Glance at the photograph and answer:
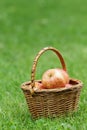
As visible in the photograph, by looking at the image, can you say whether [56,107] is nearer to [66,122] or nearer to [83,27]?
[66,122]

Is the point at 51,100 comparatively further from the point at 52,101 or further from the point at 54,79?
the point at 54,79

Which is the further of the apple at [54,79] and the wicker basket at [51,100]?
the apple at [54,79]

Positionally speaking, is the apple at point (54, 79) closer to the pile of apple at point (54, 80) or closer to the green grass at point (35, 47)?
the pile of apple at point (54, 80)

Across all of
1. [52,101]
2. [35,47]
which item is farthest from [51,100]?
[35,47]

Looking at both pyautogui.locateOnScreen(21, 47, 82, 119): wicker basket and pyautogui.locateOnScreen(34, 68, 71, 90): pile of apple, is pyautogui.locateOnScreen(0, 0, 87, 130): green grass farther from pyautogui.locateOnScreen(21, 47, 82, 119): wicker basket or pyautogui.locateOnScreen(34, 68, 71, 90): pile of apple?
pyautogui.locateOnScreen(34, 68, 71, 90): pile of apple

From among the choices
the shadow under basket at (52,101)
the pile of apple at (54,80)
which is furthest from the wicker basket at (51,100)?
the pile of apple at (54,80)

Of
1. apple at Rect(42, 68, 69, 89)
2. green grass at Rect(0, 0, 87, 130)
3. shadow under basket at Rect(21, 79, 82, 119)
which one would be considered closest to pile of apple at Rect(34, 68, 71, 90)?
apple at Rect(42, 68, 69, 89)

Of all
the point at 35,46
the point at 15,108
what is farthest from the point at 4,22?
the point at 15,108
